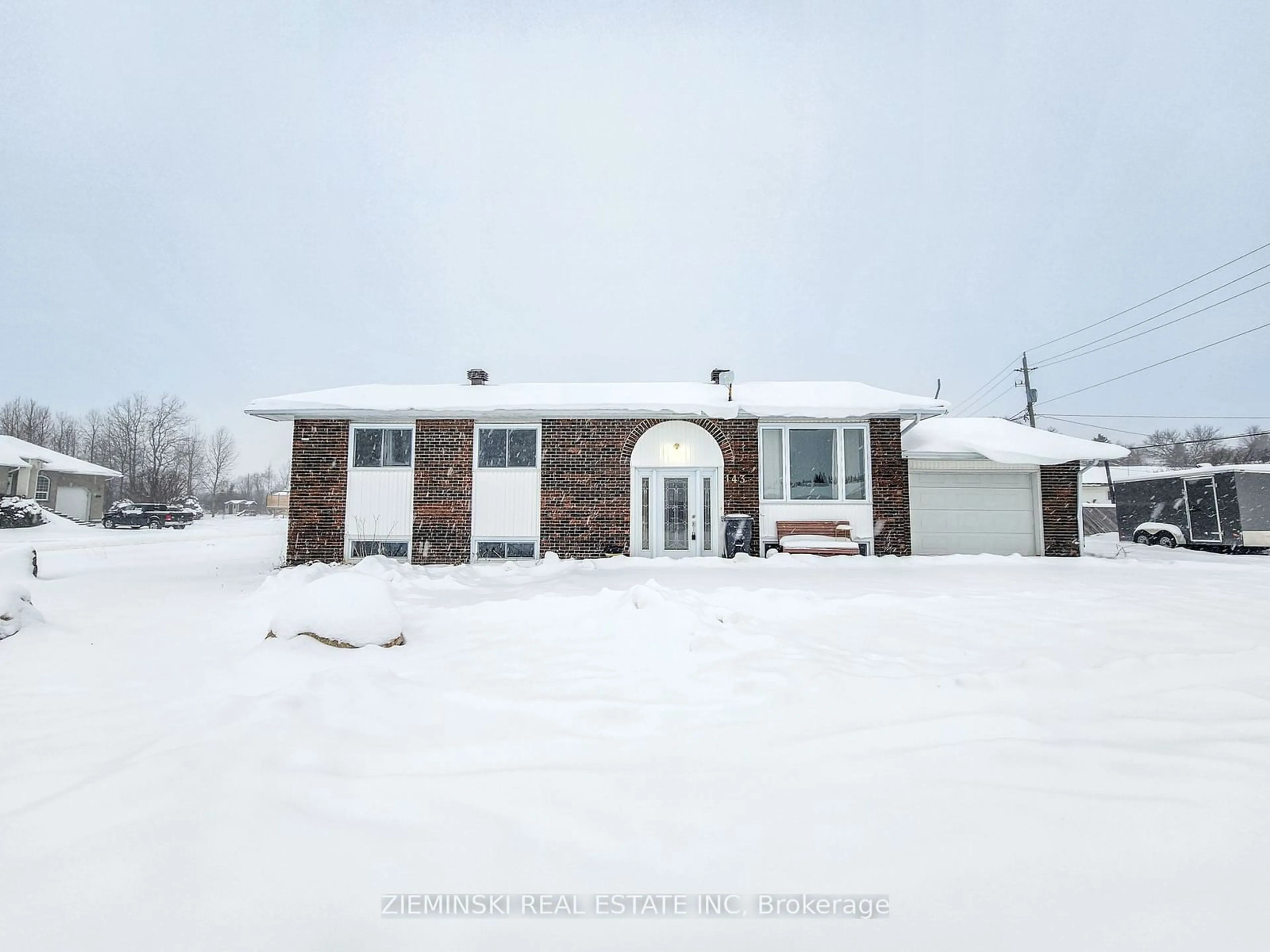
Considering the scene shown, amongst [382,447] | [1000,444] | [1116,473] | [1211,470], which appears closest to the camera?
[382,447]

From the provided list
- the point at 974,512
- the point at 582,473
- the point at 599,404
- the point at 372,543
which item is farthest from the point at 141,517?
the point at 974,512

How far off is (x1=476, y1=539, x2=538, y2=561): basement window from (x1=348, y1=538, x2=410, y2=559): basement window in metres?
1.54

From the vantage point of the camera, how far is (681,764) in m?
2.51

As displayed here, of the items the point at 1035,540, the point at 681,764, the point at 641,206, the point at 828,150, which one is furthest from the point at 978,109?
the point at 681,764

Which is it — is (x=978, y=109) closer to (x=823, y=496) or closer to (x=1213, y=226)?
(x=1213, y=226)

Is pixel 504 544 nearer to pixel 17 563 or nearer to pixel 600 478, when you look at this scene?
pixel 600 478

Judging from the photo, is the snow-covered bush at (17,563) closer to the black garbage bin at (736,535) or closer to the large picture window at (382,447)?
the large picture window at (382,447)

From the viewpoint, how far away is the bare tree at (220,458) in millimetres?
59250

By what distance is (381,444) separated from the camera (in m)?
11.3

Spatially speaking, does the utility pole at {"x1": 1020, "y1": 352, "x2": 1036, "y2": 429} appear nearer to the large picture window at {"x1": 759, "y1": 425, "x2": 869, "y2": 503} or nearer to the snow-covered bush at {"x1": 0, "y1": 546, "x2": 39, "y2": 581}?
the large picture window at {"x1": 759, "y1": 425, "x2": 869, "y2": 503}

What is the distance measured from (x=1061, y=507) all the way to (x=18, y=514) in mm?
35719

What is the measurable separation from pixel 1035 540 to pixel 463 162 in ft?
344

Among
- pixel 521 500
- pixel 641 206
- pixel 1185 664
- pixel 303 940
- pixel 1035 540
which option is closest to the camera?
pixel 303 940

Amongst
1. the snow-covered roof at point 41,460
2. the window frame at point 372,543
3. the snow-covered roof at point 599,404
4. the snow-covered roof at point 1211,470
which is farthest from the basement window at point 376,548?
the snow-covered roof at point 41,460
